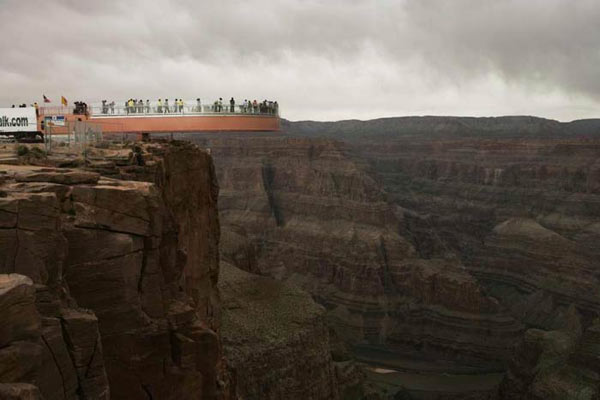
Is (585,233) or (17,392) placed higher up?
(17,392)

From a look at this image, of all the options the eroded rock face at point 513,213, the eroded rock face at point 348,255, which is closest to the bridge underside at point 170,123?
the eroded rock face at point 348,255

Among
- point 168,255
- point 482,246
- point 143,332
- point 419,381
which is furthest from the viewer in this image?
point 482,246

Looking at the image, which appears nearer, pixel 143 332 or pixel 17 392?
pixel 17 392

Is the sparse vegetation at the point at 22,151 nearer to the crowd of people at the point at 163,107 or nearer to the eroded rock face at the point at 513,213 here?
the crowd of people at the point at 163,107

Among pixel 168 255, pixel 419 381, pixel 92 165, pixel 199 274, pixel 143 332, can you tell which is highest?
pixel 92 165

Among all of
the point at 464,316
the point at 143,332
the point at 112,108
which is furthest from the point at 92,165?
the point at 464,316

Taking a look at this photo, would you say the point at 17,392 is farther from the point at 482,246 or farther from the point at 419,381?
the point at 482,246

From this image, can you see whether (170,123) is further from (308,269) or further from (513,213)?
(513,213)

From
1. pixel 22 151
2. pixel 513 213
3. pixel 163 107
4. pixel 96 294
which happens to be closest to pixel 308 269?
pixel 513 213
